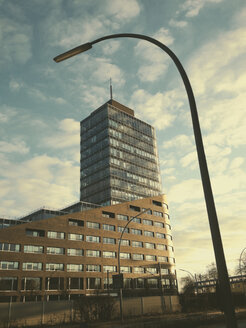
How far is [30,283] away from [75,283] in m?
10.3

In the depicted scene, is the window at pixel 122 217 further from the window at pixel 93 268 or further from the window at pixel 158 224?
the window at pixel 93 268

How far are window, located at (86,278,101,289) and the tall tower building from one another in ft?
118

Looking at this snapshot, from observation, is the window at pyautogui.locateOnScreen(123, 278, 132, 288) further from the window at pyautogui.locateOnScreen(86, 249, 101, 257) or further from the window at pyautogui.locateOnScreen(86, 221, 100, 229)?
the window at pyautogui.locateOnScreen(86, 221, 100, 229)

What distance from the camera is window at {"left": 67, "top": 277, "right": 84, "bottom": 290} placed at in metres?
60.8

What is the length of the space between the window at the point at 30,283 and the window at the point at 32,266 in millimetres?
1720

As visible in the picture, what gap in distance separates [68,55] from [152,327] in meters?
16.7

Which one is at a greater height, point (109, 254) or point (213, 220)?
point (109, 254)

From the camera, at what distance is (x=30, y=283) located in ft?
181

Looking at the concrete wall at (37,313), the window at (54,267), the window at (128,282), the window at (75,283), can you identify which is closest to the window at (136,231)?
the window at (128,282)

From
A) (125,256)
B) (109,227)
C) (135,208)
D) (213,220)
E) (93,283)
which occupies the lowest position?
(213,220)

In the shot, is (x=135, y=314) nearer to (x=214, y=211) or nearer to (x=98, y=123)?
(x=214, y=211)

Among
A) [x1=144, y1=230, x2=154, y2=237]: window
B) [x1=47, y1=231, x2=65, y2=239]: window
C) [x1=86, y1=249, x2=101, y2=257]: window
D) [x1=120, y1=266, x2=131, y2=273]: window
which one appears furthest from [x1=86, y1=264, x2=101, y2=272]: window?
[x1=144, y1=230, x2=154, y2=237]: window

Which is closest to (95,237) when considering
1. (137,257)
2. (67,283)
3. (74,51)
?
(67,283)

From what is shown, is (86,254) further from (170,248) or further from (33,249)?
(170,248)
